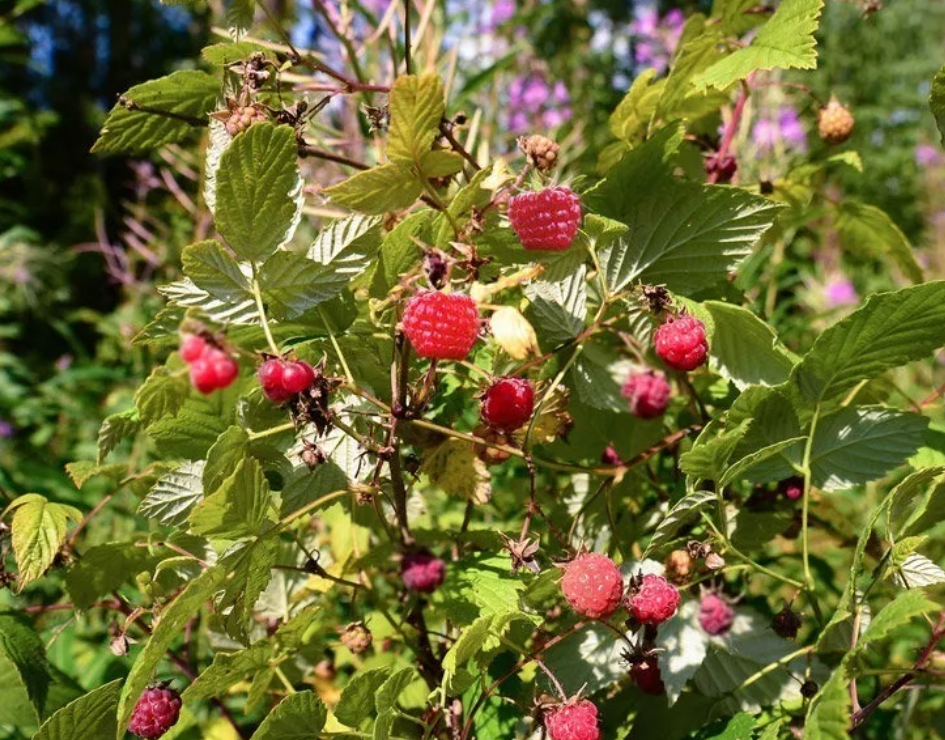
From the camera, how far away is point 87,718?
565mm

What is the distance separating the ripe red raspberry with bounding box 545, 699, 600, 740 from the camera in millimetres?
517

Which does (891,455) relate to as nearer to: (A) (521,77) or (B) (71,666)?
(B) (71,666)

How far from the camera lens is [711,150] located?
33.7 inches

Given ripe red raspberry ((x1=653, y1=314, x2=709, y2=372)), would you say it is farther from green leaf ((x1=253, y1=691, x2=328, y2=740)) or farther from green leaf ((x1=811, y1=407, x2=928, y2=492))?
green leaf ((x1=253, y1=691, x2=328, y2=740))

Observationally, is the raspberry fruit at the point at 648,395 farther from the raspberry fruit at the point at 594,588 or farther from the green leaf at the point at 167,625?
the green leaf at the point at 167,625

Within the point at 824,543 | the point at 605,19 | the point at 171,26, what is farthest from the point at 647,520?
the point at 171,26

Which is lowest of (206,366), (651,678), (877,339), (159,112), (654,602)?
(651,678)

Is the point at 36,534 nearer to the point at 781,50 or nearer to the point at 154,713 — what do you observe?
the point at 154,713

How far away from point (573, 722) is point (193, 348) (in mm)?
319

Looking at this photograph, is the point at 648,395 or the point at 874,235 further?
the point at 874,235

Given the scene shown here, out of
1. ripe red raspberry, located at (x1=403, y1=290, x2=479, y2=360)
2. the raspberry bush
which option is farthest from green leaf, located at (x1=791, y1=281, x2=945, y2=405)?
ripe red raspberry, located at (x1=403, y1=290, x2=479, y2=360)

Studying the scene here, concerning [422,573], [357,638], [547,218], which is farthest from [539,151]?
[357,638]

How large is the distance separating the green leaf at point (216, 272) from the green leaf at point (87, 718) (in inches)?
10.4

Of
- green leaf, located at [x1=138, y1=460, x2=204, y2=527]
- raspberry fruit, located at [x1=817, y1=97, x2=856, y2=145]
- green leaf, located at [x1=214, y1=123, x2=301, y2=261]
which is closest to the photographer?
green leaf, located at [x1=214, y1=123, x2=301, y2=261]
